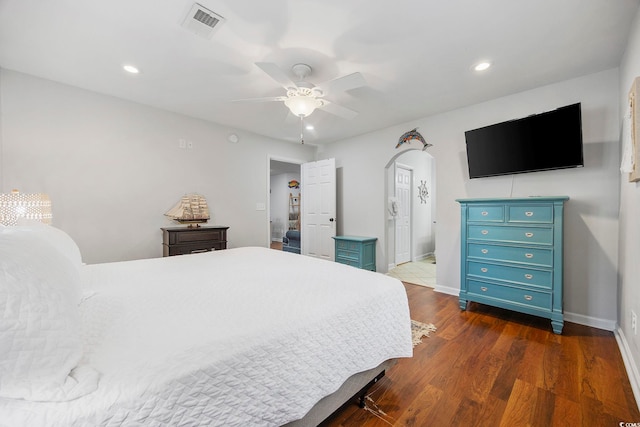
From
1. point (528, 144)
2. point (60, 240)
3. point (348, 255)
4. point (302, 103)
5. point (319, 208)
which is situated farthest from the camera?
point (319, 208)

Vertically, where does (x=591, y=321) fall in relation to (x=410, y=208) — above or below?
below

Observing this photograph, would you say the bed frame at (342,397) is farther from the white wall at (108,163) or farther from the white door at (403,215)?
the white door at (403,215)

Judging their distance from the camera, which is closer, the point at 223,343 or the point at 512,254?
the point at 223,343

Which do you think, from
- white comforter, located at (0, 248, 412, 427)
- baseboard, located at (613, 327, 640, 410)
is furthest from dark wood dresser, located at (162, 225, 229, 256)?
baseboard, located at (613, 327, 640, 410)

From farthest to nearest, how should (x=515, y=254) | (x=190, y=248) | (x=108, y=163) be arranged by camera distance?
(x=190, y=248) → (x=108, y=163) → (x=515, y=254)

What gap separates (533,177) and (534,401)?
230 cm

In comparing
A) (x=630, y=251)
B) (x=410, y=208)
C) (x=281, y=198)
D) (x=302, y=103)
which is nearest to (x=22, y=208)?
(x=302, y=103)

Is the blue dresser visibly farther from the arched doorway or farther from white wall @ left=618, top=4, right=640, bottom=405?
the arched doorway

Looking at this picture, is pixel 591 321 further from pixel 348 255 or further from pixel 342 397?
pixel 348 255

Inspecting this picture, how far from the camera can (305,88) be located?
213 cm

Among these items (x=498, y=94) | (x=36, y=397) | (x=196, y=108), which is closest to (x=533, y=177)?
(x=498, y=94)

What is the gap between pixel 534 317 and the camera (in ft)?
8.74

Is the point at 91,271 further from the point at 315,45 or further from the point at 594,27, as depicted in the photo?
the point at 594,27

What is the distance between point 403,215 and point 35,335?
5.36 m
